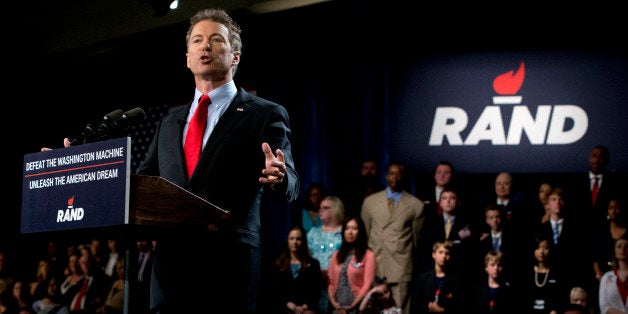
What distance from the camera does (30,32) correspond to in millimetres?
8961

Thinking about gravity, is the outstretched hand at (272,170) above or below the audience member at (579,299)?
above

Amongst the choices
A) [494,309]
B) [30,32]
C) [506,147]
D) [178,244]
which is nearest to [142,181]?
[178,244]

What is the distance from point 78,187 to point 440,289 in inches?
160

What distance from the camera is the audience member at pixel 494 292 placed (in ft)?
17.3

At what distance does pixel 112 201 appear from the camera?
5.55 feet

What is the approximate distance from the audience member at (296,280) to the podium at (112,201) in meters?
4.07

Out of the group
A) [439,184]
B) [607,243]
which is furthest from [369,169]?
[607,243]

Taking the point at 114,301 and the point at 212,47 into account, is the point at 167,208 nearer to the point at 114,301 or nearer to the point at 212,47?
the point at 212,47

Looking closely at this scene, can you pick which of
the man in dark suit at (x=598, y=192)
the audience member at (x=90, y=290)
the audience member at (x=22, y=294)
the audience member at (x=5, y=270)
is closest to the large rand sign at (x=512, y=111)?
the man in dark suit at (x=598, y=192)

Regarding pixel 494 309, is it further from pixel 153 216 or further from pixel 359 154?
pixel 153 216

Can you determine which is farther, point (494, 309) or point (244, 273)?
point (494, 309)

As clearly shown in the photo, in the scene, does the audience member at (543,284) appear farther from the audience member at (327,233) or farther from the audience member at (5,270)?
the audience member at (5,270)

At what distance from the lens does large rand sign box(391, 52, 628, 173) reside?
24.0 ft

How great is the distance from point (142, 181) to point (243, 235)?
0.32 meters
